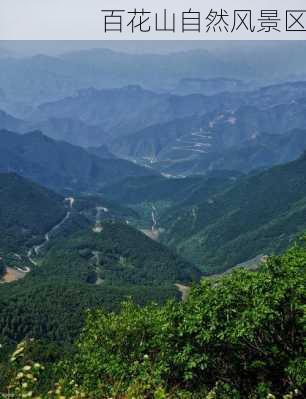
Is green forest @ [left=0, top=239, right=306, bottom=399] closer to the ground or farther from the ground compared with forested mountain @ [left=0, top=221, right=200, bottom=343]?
closer to the ground

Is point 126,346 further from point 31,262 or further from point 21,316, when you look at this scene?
point 31,262

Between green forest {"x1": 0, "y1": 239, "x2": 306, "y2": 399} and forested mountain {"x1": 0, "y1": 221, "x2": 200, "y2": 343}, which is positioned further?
forested mountain {"x1": 0, "y1": 221, "x2": 200, "y2": 343}

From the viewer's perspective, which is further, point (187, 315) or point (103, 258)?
point (103, 258)

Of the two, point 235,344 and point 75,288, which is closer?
point 235,344

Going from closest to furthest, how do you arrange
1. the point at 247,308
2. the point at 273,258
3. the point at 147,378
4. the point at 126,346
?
the point at 147,378, the point at 247,308, the point at 273,258, the point at 126,346

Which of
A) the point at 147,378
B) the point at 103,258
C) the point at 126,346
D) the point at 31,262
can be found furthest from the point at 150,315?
the point at 31,262

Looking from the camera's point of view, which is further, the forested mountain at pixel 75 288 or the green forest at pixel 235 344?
the forested mountain at pixel 75 288

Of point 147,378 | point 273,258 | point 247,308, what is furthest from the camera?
point 273,258

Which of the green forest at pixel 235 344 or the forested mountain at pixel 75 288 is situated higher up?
the forested mountain at pixel 75 288

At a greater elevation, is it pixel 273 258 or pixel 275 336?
pixel 273 258

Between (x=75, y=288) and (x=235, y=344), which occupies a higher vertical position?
(x=75, y=288)

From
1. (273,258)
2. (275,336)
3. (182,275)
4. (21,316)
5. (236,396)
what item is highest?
(182,275)
